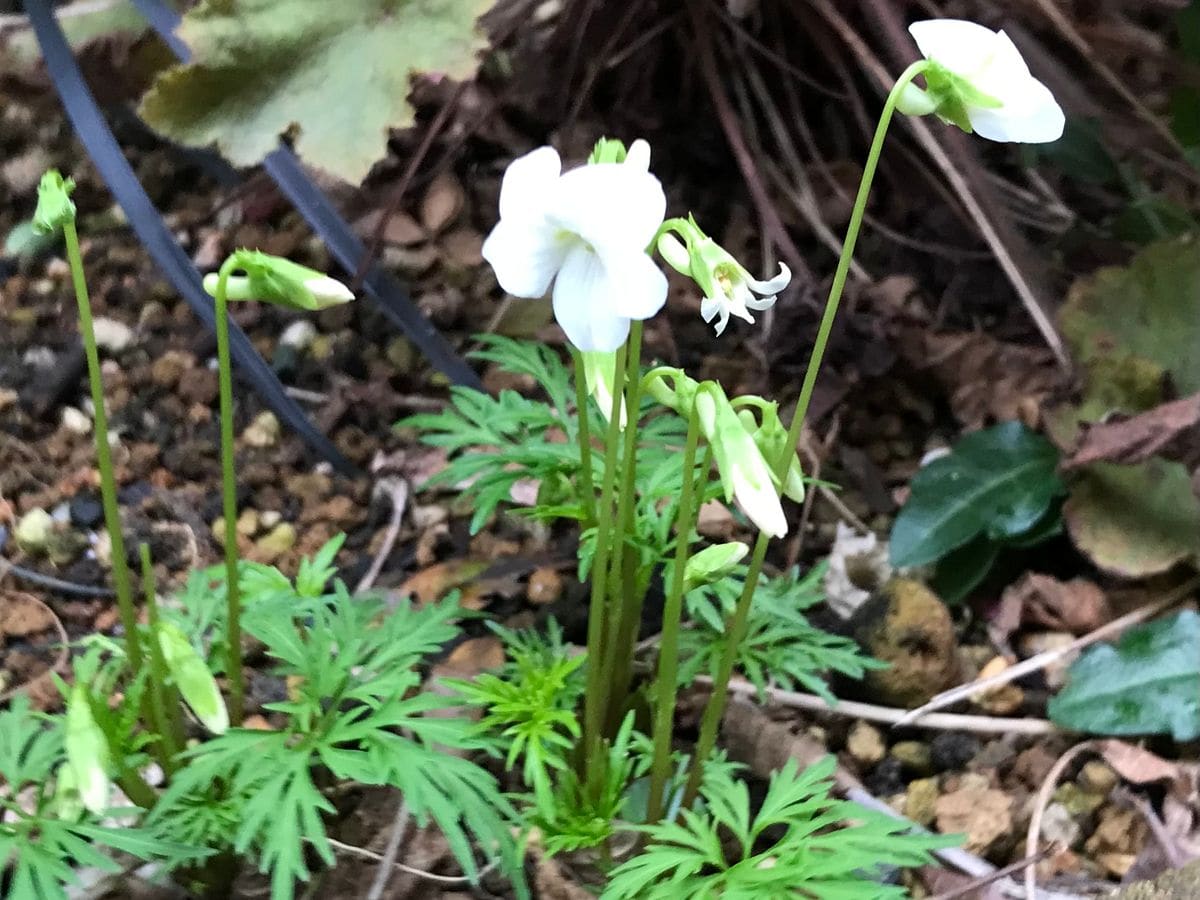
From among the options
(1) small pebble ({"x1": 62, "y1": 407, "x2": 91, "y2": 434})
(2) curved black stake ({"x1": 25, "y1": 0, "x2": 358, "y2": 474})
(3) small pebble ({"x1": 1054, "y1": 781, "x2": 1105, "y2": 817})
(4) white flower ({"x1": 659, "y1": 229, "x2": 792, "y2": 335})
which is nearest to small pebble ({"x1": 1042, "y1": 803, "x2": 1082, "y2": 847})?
(3) small pebble ({"x1": 1054, "y1": 781, "x2": 1105, "y2": 817})

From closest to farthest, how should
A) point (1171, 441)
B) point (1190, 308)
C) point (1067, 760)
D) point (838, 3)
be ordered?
point (1067, 760) → point (1171, 441) → point (1190, 308) → point (838, 3)

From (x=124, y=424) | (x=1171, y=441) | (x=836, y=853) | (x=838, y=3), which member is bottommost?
(x=1171, y=441)

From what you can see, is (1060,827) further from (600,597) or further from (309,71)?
(309,71)

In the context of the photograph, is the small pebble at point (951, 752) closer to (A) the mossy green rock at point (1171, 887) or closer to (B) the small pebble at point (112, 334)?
(A) the mossy green rock at point (1171, 887)

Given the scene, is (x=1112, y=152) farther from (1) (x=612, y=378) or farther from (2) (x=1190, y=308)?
(1) (x=612, y=378)

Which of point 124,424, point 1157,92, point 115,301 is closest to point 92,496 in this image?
point 124,424

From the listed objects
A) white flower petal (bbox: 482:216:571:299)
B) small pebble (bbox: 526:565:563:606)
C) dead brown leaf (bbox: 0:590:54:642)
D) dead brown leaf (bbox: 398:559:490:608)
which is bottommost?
small pebble (bbox: 526:565:563:606)

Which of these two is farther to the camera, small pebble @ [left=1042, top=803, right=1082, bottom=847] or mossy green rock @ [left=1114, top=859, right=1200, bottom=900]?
small pebble @ [left=1042, top=803, right=1082, bottom=847]

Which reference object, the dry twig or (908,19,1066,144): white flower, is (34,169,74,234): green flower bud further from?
the dry twig
